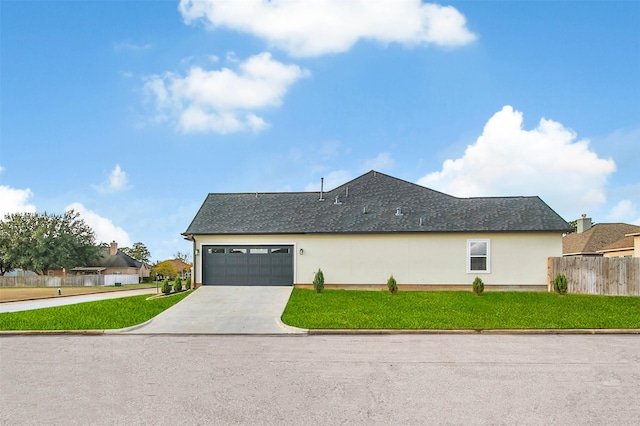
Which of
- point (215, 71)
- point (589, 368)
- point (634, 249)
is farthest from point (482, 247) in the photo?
point (215, 71)

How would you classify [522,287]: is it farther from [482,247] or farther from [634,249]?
[634,249]

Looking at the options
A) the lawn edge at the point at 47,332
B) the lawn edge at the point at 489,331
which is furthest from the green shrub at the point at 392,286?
the lawn edge at the point at 47,332

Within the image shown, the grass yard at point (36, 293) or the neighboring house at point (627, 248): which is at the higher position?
the neighboring house at point (627, 248)

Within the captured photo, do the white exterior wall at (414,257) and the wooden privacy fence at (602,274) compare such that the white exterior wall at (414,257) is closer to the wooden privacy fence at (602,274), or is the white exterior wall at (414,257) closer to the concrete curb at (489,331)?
the wooden privacy fence at (602,274)

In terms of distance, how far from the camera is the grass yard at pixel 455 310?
1284 centimetres

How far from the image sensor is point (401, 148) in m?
21.6

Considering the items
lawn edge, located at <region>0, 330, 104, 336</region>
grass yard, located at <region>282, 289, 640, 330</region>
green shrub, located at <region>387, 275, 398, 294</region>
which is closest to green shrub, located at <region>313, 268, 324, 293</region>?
grass yard, located at <region>282, 289, 640, 330</region>

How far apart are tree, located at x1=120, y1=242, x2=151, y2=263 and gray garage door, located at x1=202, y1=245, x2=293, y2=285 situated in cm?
7124

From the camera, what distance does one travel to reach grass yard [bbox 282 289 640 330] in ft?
42.1

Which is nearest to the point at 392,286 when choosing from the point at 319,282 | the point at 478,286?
the point at 319,282

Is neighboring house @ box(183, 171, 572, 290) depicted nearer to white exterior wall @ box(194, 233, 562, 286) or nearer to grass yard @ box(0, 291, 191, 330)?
white exterior wall @ box(194, 233, 562, 286)

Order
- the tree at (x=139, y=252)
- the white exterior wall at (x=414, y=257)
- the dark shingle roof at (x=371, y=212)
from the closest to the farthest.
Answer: the white exterior wall at (x=414, y=257) < the dark shingle roof at (x=371, y=212) < the tree at (x=139, y=252)

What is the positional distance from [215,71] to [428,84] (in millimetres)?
8934

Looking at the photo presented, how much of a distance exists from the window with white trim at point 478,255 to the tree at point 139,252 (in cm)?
7807
